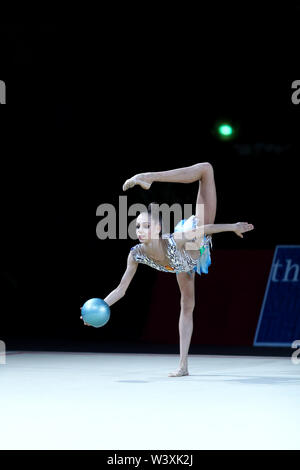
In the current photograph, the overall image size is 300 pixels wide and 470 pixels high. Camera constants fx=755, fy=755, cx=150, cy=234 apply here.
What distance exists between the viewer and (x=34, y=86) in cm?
1077

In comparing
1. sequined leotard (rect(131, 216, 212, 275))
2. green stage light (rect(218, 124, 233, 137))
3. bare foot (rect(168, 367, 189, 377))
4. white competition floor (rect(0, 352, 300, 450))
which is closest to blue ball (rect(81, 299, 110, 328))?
white competition floor (rect(0, 352, 300, 450))

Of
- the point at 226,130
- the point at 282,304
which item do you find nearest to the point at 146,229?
the point at 282,304

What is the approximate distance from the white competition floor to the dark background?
2.82 metres

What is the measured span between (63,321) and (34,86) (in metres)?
3.82

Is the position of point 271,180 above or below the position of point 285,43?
below

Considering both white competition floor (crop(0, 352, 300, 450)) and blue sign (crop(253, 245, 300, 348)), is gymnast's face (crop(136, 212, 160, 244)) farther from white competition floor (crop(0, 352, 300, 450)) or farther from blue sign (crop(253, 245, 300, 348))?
blue sign (crop(253, 245, 300, 348))

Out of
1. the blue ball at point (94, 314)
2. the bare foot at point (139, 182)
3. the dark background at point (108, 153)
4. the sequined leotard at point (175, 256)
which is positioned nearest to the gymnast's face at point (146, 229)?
the sequined leotard at point (175, 256)

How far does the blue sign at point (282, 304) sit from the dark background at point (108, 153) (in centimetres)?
41

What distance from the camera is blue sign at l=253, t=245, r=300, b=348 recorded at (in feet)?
32.6

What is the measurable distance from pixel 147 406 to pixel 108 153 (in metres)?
7.17

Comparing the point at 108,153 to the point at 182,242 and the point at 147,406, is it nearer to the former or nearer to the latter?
→ the point at 182,242

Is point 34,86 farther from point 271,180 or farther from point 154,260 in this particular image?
point 154,260

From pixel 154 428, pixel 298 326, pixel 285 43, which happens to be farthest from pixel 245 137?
pixel 154 428

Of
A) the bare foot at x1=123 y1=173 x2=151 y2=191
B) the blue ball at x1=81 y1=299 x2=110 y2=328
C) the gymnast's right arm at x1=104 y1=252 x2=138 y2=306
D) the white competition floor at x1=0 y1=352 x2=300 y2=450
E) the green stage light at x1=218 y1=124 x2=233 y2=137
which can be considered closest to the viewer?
the white competition floor at x1=0 y1=352 x2=300 y2=450
